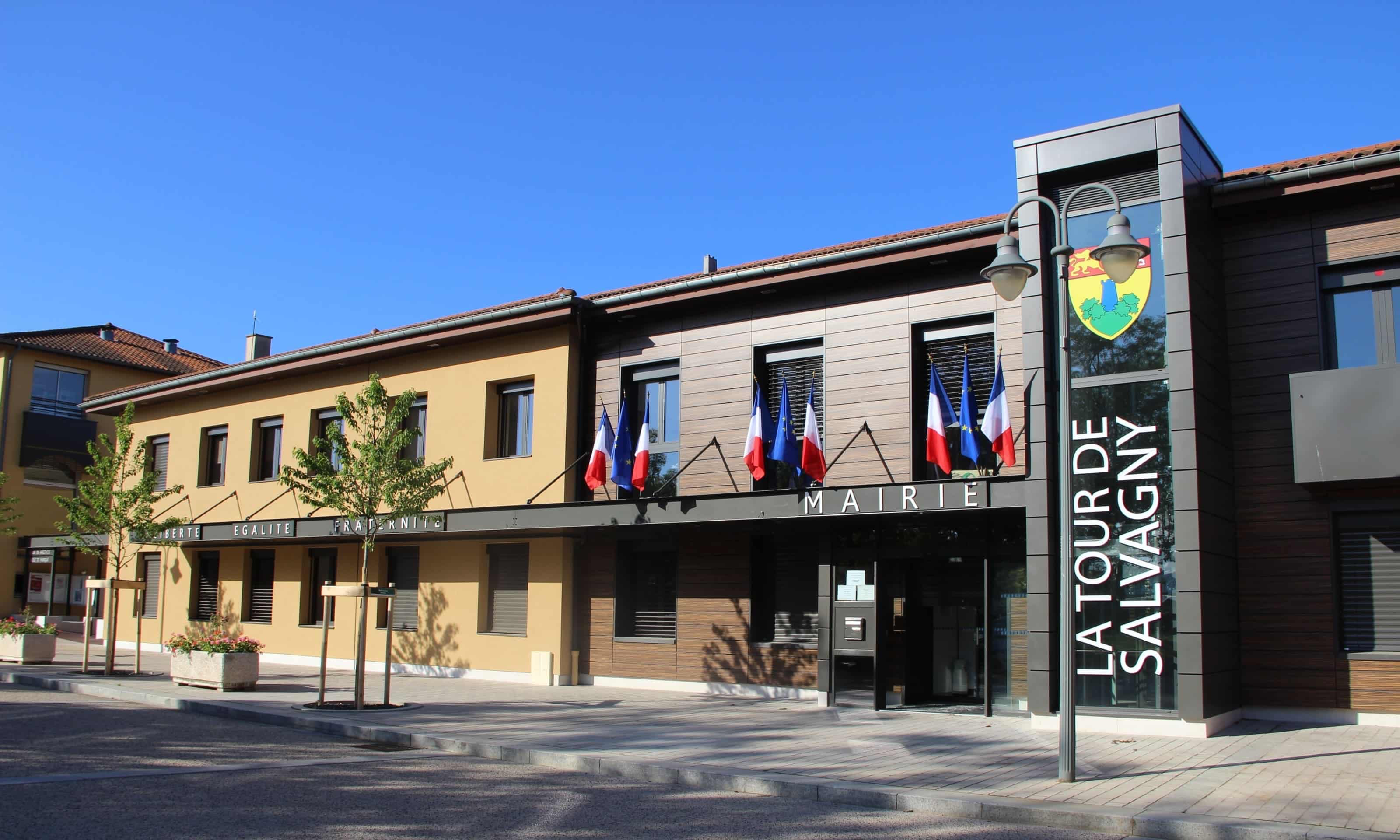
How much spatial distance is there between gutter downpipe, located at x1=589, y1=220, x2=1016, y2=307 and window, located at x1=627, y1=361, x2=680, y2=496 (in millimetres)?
1310

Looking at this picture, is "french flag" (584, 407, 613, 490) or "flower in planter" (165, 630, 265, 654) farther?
"french flag" (584, 407, 613, 490)

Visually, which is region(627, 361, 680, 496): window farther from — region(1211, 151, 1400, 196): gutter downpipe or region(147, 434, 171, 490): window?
region(147, 434, 171, 490): window

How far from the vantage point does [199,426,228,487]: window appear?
90.0 ft

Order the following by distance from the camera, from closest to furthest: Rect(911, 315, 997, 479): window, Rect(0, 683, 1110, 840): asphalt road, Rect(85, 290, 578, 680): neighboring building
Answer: Rect(0, 683, 1110, 840): asphalt road
Rect(911, 315, 997, 479): window
Rect(85, 290, 578, 680): neighboring building

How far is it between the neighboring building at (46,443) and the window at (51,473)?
3 centimetres

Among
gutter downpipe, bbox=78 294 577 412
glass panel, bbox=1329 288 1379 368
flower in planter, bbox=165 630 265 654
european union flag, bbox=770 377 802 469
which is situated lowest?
flower in planter, bbox=165 630 265 654

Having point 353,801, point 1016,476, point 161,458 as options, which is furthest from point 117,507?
point 1016,476

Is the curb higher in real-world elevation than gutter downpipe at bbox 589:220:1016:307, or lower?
lower

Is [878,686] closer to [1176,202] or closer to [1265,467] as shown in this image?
[1265,467]

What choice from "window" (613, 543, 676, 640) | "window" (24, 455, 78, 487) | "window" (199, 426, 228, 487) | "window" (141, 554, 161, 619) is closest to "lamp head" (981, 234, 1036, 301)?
"window" (613, 543, 676, 640)

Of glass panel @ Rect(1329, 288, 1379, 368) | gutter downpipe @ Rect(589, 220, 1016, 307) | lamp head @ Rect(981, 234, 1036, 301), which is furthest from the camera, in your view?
gutter downpipe @ Rect(589, 220, 1016, 307)

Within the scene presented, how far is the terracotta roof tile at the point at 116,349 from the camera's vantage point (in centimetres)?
3453

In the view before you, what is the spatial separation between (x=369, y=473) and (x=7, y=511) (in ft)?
71.0

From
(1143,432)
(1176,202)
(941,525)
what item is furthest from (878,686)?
(1176,202)
